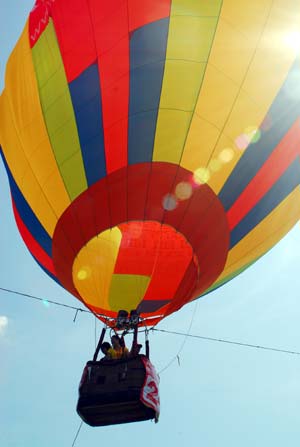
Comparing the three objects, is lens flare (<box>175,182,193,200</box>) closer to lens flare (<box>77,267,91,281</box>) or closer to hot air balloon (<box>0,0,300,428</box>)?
hot air balloon (<box>0,0,300,428</box>)

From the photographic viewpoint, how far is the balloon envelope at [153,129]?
5.94 metres

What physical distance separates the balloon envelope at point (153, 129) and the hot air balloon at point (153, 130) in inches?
0.6

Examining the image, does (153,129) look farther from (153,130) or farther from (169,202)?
(169,202)

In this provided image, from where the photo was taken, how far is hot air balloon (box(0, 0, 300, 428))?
19.5ft

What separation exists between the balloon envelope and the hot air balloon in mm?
16

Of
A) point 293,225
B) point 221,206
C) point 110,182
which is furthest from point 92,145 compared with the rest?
point 293,225

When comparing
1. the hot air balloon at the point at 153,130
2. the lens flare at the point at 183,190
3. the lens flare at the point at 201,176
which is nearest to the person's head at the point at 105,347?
the hot air balloon at the point at 153,130

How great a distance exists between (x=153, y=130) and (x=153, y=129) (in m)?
0.01

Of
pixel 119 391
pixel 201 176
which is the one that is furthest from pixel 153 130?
pixel 119 391

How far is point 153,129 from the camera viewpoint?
6.04 metres

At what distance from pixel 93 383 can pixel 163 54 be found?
12.1 ft

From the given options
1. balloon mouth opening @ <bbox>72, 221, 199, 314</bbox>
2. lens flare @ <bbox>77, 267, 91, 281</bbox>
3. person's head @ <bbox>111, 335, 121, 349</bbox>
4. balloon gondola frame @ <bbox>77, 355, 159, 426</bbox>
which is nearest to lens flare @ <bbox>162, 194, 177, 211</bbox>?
balloon mouth opening @ <bbox>72, 221, 199, 314</bbox>

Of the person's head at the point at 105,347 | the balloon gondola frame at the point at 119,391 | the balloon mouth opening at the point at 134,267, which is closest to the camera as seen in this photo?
the balloon gondola frame at the point at 119,391

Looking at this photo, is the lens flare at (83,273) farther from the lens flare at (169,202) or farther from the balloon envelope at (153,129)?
the lens flare at (169,202)
